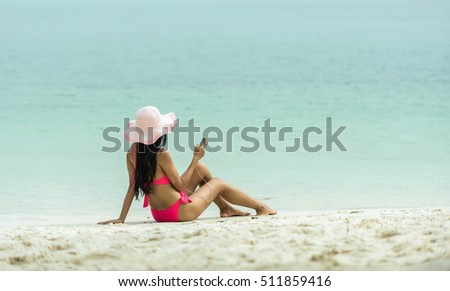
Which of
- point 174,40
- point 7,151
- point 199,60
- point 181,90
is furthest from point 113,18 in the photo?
point 7,151

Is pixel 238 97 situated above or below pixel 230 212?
above

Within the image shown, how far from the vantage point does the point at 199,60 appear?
17.7 metres

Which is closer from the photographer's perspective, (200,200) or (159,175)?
(159,175)

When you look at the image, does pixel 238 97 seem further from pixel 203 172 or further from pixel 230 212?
pixel 203 172

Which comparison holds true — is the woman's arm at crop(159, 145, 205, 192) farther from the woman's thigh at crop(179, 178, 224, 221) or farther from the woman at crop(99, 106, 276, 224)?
the woman's thigh at crop(179, 178, 224, 221)

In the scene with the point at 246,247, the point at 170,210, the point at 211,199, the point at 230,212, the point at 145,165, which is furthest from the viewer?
the point at 230,212

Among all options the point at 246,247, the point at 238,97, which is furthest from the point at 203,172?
the point at 238,97

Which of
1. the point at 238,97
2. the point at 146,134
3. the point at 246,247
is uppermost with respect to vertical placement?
the point at 238,97

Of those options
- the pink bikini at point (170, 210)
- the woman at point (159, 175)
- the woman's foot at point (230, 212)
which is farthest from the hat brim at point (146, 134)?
the woman's foot at point (230, 212)

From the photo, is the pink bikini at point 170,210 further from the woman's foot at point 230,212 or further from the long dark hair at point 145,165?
the woman's foot at point 230,212

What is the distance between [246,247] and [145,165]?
3.09 ft

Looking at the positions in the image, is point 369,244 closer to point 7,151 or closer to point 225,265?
point 225,265

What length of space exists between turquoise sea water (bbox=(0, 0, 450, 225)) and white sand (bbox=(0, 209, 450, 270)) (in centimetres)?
135

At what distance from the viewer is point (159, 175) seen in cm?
460
